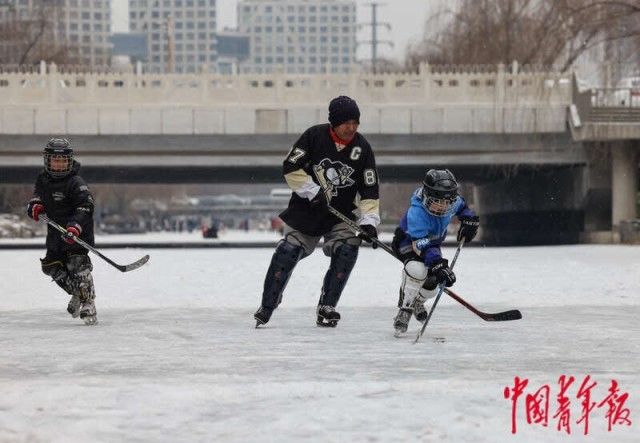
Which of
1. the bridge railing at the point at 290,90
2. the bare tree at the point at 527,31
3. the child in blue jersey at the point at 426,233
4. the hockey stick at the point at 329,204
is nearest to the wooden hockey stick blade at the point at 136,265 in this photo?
the hockey stick at the point at 329,204

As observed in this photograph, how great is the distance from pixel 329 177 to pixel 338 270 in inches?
27.7

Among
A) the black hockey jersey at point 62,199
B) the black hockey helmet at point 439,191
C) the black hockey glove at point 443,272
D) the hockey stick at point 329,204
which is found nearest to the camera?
the black hockey glove at point 443,272

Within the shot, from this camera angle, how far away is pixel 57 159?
11.5 meters

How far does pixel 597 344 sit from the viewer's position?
9414mm

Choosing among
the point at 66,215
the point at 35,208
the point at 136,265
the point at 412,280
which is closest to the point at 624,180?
the point at 136,265

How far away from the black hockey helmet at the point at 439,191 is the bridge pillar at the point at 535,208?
1139 inches

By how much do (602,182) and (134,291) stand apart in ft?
77.6

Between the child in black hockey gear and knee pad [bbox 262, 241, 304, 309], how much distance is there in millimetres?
1593

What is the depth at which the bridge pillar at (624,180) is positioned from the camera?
124ft

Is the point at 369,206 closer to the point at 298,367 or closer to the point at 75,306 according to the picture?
the point at 75,306

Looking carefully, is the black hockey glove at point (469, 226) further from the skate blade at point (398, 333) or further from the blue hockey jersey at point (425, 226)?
the skate blade at point (398, 333)

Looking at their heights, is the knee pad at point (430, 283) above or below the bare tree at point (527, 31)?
below

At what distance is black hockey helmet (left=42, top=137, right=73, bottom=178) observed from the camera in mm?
11516

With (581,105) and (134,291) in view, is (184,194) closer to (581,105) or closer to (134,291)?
(581,105)
